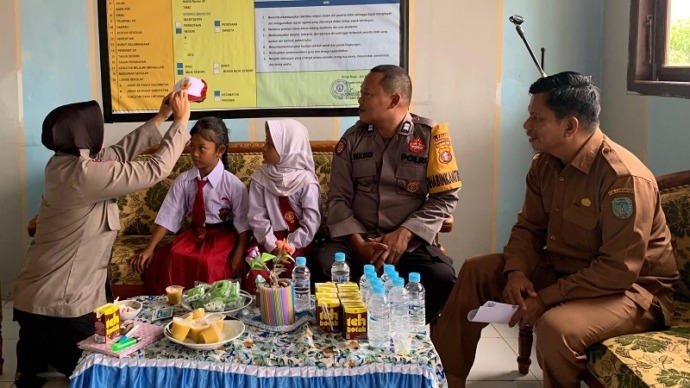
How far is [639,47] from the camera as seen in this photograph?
10.7 feet

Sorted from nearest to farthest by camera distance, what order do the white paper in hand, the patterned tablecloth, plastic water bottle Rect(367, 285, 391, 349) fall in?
the patterned tablecloth, plastic water bottle Rect(367, 285, 391, 349), the white paper in hand

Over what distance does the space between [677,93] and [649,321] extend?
125cm

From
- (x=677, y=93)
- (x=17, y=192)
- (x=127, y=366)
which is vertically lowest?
(x=127, y=366)

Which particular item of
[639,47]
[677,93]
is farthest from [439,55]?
[677,93]

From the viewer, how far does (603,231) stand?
2.24 meters

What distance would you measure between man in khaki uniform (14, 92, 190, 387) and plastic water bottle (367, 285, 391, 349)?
3.67 feet

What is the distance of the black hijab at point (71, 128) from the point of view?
2.40 metres

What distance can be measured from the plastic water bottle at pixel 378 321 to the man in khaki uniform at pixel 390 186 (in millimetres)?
851

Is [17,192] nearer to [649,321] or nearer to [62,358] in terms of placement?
[62,358]

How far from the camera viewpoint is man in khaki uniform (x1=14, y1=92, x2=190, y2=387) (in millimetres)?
2420

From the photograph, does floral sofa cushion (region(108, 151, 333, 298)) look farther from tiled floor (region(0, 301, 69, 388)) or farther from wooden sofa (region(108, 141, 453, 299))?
tiled floor (region(0, 301, 69, 388))

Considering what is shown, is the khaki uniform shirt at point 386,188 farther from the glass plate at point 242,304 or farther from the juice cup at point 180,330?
the juice cup at point 180,330

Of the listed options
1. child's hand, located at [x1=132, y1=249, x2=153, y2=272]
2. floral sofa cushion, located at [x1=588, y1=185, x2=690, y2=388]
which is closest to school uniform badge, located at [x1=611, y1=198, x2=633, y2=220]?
floral sofa cushion, located at [x1=588, y1=185, x2=690, y2=388]

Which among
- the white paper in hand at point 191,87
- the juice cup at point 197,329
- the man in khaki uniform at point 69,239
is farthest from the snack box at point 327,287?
the white paper in hand at point 191,87
